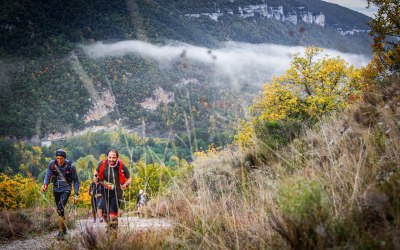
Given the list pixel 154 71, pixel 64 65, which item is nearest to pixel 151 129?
pixel 154 71

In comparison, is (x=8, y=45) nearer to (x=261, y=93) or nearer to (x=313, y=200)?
(x=261, y=93)

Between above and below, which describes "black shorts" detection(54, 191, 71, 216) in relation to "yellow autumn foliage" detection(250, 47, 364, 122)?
below

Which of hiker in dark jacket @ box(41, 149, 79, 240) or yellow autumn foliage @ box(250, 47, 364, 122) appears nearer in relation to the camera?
hiker in dark jacket @ box(41, 149, 79, 240)

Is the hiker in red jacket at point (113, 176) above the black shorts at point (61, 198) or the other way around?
above

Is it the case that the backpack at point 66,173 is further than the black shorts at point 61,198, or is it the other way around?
the backpack at point 66,173

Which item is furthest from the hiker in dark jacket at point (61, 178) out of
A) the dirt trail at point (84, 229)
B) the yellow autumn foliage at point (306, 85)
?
the yellow autumn foliage at point (306, 85)

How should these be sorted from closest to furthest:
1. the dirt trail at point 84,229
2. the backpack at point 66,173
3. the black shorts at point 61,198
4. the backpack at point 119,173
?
the dirt trail at point 84,229 → the backpack at point 119,173 → the black shorts at point 61,198 → the backpack at point 66,173

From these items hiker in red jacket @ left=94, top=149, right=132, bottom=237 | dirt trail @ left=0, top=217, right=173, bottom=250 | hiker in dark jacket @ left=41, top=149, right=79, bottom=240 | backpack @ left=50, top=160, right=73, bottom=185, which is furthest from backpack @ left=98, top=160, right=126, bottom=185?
backpack @ left=50, top=160, right=73, bottom=185

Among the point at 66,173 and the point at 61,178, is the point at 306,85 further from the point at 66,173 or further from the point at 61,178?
the point at 61,178

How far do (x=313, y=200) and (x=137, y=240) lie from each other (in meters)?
2.07

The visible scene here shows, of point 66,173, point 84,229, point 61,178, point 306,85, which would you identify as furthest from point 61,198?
point 306,85

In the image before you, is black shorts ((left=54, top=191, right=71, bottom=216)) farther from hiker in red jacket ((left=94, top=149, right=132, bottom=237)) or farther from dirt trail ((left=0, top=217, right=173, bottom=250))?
hiker in red jacket ((left=94, top=149, right=132, bottom=237))

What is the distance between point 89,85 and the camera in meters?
168

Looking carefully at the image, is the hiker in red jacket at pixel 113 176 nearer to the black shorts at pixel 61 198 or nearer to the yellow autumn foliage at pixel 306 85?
the black shorts at pixel 61 198
